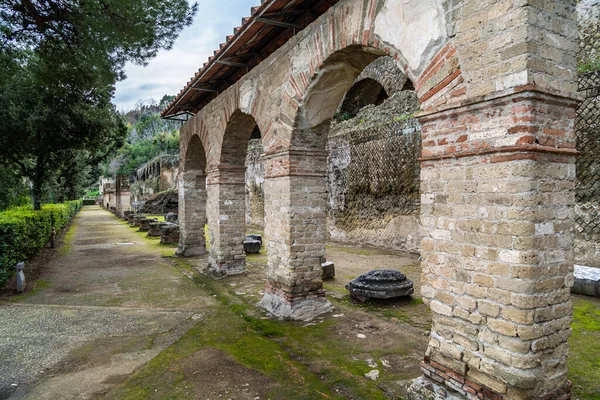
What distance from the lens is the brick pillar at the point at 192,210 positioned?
1062cm

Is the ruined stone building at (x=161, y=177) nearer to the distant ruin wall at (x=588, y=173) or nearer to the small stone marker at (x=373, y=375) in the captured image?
the distant ruin wall at (x=588, y=173)

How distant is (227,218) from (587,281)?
6766mm

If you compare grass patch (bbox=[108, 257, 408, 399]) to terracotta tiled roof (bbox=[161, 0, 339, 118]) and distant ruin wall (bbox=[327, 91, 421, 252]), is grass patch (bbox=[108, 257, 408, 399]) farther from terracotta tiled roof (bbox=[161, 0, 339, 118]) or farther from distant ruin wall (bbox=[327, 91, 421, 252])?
distant ruin wall (bbox=[327, 91, 421, 252])

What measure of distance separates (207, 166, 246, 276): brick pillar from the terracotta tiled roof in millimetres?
1870

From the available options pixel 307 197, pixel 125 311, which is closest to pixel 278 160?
pixel 307 197

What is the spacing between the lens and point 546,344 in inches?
104

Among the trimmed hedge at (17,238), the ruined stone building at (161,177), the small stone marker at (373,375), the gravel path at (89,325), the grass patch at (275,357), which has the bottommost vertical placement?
the gravel path at (89,325)

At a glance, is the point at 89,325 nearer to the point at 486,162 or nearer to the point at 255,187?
the point at 486,162

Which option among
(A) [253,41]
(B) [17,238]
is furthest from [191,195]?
(A) [253,41]

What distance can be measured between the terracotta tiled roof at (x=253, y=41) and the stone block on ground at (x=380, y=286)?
4.05 metres

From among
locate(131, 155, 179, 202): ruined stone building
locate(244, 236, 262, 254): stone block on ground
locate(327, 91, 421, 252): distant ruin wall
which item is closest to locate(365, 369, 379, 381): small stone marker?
locate(327, 91, 421, 252): distant ruin wall

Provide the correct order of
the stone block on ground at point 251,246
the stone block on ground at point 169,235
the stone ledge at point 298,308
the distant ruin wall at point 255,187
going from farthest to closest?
the distant ruin wall at point 255,187 < the stone block on ground at point 169,235 < the stone block on ground at point 251,246 < the stone ledge at point 298,308

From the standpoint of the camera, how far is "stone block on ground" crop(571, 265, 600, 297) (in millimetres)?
6137

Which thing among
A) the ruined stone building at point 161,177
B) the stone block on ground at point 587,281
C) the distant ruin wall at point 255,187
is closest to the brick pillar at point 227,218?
the stone block on ground at point 587,281
